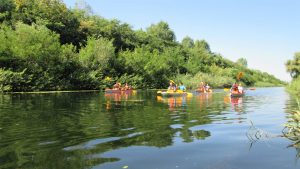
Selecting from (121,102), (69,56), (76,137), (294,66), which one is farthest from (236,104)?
(69,56)

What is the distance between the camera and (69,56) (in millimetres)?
52031

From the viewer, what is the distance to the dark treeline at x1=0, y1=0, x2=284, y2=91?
44.1 meters

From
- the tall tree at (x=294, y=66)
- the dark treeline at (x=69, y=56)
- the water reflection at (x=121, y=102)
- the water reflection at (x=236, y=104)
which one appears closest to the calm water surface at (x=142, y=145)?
the water reflection at (x=236, y=104)

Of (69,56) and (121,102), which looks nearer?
(121,102)

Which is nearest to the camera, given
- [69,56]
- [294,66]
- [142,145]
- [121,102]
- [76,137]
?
[142,145]

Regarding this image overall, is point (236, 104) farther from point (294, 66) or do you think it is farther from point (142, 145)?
point (294, 66)

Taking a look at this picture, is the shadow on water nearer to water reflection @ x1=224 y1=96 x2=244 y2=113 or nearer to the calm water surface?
the calm water surface

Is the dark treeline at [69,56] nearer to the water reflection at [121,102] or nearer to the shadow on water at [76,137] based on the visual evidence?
the water reflection at [121,102]

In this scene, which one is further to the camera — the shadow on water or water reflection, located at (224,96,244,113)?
water reflection, located at (224,96,244,113)

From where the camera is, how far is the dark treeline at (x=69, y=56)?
4412 centimetres

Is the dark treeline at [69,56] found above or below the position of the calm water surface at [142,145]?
above

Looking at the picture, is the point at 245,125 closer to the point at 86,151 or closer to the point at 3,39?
the point at 86,151

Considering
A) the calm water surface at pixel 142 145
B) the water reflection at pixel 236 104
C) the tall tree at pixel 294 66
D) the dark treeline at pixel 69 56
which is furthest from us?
the tall tree at pixel 294 66

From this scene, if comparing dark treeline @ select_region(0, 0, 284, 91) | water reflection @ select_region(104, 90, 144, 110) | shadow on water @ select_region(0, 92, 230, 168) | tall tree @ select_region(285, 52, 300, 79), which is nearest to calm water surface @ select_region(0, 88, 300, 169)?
shadow on water @ select_region(0, 92, 230, 168)
